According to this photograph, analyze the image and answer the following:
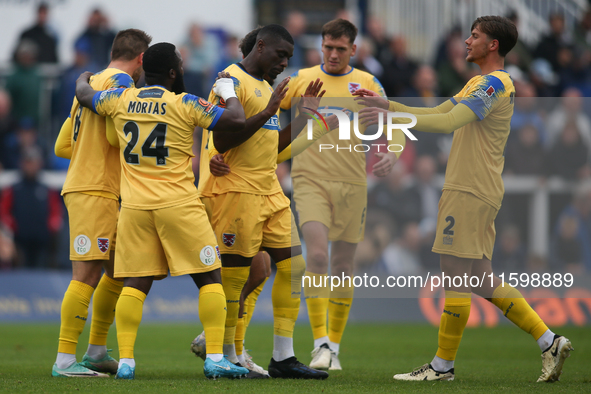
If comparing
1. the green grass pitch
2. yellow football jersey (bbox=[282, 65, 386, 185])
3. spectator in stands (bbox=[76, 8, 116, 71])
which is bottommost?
the green grass pitch

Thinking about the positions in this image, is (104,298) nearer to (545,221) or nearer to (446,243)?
(446,243)

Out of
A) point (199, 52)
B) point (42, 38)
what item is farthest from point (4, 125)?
point (199, 52)

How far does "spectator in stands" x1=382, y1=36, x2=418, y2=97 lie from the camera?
13352 mm

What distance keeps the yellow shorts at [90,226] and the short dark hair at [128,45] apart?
116cm

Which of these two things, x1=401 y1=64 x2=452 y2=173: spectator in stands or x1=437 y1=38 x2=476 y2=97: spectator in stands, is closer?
x1=401 y1=64 x2=452 y2=173: spectator in stands

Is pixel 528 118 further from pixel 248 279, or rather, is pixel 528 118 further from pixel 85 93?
pixel 85 93

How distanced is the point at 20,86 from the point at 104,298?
8683 millimetres

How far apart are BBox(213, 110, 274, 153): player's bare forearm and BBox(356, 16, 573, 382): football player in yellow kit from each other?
0.81 m

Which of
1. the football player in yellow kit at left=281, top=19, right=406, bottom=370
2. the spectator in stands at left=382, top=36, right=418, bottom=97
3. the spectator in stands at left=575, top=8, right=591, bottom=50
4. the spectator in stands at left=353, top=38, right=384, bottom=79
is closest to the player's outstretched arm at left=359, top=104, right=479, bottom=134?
the football player in yellow kit at left=281, top=19, right=406, bottom=370

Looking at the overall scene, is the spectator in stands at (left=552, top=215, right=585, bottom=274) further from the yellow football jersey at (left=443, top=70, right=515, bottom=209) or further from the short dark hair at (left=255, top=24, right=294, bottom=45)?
the short dark hair at (left=255, top=24, right=294, bottom=45)

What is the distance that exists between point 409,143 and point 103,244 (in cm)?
386

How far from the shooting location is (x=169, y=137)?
507cm

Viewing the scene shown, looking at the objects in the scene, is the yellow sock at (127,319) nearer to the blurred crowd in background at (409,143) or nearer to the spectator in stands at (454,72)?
the blurred crowd in background at (409,143)

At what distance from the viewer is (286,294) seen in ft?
18.4
